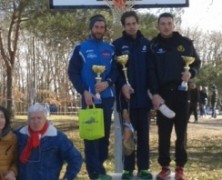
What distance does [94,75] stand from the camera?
5668 millimetres

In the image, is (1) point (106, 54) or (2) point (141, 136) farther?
(2) point (141, 136)

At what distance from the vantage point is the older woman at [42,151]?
4883 millimetres

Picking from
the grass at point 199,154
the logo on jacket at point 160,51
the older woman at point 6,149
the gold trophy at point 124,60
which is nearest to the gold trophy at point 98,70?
the gold trophy at point 124,60

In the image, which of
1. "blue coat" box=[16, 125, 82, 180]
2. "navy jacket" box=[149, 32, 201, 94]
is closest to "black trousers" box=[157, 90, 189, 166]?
"navy jacket" box=[149, 32, 201, 94]

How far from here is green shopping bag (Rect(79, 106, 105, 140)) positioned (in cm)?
552

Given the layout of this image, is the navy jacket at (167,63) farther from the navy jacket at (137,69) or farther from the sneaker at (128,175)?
the sneaker at (128,175)

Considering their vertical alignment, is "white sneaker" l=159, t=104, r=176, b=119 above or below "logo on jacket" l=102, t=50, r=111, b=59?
below

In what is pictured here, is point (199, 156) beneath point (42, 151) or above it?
beneath

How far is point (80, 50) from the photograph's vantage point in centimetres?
568

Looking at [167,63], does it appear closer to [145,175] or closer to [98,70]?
[98,70]

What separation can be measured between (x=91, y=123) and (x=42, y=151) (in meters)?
0.76

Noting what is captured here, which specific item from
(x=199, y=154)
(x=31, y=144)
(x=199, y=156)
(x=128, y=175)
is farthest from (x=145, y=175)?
(x=199, y=154)

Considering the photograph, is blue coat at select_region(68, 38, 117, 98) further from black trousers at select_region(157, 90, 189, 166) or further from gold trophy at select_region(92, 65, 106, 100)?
black trousers at select_region(157, 90, 189, 166)

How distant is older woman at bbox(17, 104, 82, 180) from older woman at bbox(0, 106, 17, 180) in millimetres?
68
